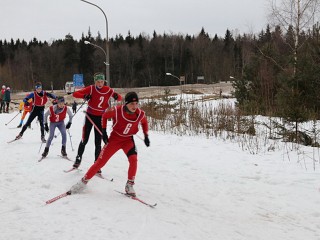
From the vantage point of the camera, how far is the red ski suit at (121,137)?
215 inches

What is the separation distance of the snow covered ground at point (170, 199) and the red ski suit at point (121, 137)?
0.53 metres

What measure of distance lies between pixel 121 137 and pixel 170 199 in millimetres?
1487

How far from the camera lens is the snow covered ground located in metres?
4.32

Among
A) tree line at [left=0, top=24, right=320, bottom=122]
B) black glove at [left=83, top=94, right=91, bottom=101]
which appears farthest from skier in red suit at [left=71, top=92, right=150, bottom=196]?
tree line at [left=0, top=24, right=320, bottom=122]

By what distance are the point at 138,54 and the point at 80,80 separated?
3685cm

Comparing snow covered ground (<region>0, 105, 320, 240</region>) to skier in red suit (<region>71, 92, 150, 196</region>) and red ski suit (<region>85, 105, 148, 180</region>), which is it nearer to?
skier in red suit (<region>71, 92, 150, 196</region>)

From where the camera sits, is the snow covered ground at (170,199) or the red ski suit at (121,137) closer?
the snow covered ground at (170,199)

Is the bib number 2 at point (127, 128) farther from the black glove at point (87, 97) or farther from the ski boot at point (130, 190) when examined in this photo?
the black glove at point (87, 97)

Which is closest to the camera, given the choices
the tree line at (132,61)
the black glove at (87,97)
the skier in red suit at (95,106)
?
the black glove at (87,97)

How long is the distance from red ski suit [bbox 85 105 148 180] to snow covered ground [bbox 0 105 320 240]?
1.74ft

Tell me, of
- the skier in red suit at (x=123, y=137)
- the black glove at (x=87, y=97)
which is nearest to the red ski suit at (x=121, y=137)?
the skier in red suit at (x=123, y=137)

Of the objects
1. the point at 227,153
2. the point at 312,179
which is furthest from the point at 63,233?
the point at 227,153

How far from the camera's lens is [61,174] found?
6.83 meters

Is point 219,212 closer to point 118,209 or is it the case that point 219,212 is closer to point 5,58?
point 118,209
